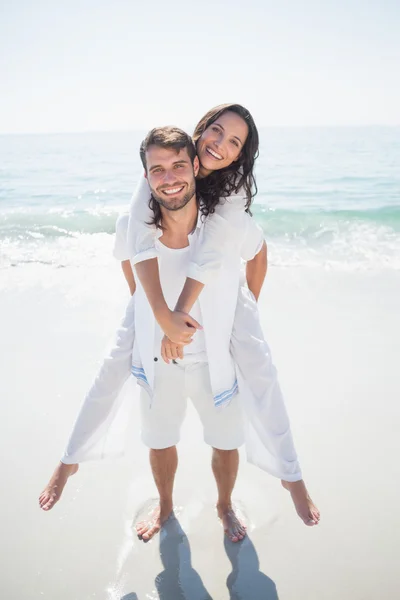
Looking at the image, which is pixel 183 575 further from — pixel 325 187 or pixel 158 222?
pixel 325 187

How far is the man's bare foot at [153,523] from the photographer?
9.10 feet

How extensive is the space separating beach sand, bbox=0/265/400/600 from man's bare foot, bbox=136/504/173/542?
0.15ft

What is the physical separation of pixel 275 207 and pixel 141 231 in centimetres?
1094

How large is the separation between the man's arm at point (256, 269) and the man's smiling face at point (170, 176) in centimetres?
53

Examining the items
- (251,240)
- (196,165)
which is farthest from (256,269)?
(196,165)

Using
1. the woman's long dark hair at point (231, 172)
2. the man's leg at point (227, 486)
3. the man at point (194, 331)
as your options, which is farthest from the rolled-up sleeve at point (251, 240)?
the man's leg at point (227, 486)

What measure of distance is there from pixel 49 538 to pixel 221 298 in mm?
1637

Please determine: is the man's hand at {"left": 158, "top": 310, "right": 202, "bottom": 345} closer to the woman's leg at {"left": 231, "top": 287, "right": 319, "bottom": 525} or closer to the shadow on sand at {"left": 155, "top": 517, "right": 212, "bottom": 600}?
the woman's leg at {"left": 231, "top": 287, "right": 319, "bottom": 525}

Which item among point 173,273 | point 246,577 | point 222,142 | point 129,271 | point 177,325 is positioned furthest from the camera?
point 129,271

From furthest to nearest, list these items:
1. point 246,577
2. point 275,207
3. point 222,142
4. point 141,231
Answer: point 275,207 → point 246,577 → point 222,142 → point 141,231

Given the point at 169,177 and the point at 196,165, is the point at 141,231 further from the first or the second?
the point at 196,165

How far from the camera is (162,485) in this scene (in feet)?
9.30

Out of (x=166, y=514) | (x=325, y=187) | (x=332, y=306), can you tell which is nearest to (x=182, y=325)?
(x=166, y=514)

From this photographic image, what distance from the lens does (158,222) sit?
7.56ft
